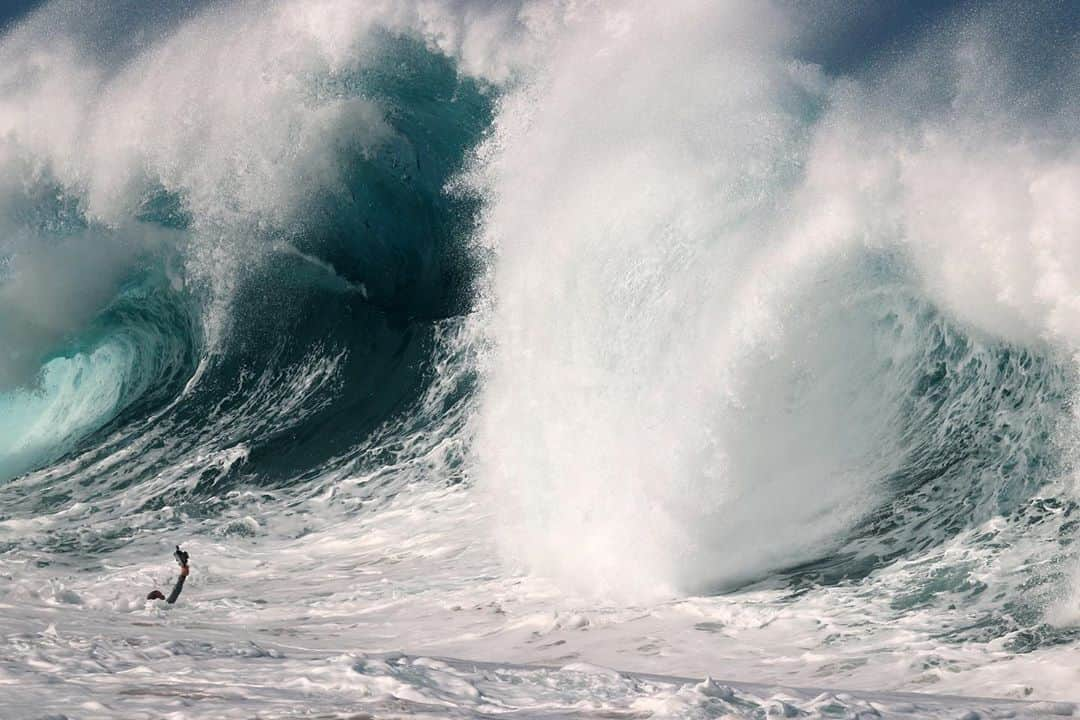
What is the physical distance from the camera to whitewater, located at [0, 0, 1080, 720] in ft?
21.4

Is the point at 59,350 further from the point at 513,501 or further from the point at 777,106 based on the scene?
the point at 777,106

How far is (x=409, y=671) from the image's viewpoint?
550 cm

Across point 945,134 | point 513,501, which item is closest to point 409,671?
point 513,501

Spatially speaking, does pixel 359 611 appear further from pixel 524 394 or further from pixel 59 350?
pixel 59 350

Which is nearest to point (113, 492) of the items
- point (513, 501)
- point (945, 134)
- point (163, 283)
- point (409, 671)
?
point (163, 283)

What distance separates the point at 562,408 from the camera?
401 inches

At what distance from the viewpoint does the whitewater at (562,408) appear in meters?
6.52

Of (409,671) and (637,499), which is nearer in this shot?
(409,671)

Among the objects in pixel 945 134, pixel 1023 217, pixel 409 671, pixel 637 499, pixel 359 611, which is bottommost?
pixel 409 671

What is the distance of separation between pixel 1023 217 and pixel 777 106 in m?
3.65

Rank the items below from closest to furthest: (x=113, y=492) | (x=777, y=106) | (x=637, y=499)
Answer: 1. (x=637, y=499)
2. (x=777, y=106)
3. (x=113, y=492)

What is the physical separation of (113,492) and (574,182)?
730cm

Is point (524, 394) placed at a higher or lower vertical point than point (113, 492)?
higher

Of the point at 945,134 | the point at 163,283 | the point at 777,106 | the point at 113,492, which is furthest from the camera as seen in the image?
the point at 163,283
